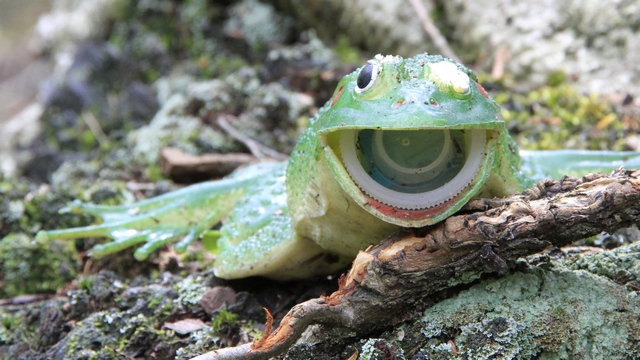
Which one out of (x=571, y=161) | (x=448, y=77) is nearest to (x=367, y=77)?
(x=448, y=77)

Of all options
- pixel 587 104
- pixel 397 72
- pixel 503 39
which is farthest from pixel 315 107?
pixel 397 72

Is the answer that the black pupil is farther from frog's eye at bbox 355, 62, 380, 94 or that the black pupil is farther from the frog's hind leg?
the frog's hind leg

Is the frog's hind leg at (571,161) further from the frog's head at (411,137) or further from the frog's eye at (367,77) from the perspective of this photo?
the frog's eye at (367,77)

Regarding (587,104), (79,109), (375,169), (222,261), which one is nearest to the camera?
(375,169)

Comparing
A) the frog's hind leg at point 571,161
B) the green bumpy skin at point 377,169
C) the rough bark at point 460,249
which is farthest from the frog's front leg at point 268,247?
the frog's hind leg at point 571,161

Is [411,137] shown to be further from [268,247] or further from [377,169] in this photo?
[268,247]

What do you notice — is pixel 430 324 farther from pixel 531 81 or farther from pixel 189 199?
pixel 531 81

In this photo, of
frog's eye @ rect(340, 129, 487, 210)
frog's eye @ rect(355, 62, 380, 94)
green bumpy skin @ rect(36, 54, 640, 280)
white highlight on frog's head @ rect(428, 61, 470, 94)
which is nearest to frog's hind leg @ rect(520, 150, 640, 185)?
green bumpy skin @ rect(36, 54, 640, 280)
